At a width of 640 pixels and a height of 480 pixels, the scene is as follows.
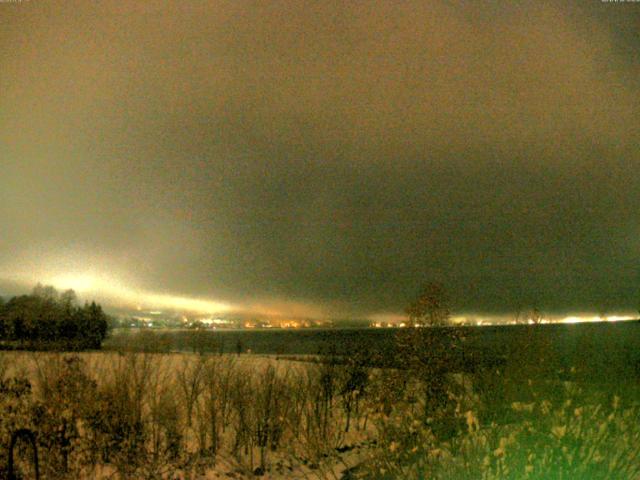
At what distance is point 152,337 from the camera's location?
13273 millimetres

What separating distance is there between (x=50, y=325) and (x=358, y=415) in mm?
15879

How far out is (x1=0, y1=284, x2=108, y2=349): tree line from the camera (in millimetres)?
19309

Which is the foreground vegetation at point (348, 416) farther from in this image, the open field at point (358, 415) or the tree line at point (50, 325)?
the tree line at point (50, 325)

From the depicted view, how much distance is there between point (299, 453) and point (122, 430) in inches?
125

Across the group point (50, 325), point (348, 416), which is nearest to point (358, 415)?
point (348, 416)

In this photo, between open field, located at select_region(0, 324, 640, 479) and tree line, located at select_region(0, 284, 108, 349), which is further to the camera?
tree line, located at select_region(0, 284, 108, 349)

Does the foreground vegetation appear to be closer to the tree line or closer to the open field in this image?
the open field

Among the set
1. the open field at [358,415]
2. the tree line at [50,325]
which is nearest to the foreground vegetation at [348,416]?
the open field at [358,415]

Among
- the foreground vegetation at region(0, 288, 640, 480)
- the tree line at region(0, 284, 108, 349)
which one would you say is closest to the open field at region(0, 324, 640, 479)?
the foreground vegetation at region(0, 288, 640, 480)

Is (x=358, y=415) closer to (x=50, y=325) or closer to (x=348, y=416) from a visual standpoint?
(x=348, y=416)

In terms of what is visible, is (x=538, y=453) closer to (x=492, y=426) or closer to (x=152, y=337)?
(x=492, y=426)

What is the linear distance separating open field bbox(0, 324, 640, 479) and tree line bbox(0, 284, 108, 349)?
5048 millimetres

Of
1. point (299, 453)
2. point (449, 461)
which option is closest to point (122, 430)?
point (299, 453)

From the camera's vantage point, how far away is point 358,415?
13117mm
